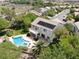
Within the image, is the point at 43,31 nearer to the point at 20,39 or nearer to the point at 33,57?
the point at 20,39

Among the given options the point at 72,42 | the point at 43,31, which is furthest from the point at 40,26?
the point at 72,42

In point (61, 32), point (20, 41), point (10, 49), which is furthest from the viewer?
point (20, 41)

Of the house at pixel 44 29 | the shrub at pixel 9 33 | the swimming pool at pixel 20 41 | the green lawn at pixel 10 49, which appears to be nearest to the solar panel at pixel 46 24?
the house at pixel 44 29

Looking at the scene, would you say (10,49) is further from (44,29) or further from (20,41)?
(44,29)

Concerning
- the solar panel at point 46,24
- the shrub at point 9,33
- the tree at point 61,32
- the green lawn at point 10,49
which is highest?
the tree at point 61,32

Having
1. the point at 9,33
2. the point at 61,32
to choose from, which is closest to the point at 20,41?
the point at 9,33

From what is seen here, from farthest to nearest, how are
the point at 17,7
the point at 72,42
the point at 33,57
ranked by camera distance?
the point at 17,7 < the point at 33,57 < the point at 72,42

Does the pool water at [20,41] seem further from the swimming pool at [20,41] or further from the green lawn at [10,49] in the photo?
the green lawn at [10,49]

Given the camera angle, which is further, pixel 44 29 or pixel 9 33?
pixel 9 33
